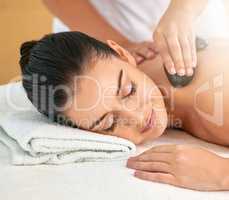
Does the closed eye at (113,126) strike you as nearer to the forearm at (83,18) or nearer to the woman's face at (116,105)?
the woman's face at (116,105)

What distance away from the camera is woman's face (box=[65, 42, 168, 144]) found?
1207 millimetres

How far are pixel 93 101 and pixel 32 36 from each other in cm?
109

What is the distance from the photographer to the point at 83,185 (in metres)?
1.01

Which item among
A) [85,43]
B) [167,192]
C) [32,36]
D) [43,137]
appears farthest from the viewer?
[32,36]

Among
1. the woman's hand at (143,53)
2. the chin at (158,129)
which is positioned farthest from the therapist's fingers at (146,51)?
the chin at (158,129)

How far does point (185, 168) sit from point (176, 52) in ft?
1.15

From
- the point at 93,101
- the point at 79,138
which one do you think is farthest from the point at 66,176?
the point at 93,101

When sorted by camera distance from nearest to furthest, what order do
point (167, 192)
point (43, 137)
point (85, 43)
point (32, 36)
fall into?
point (167, 192), point (43, 137), point (85, 43), point (32, 36)

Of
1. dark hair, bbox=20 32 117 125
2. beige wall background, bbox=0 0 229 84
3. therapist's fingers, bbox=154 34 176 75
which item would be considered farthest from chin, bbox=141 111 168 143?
beige wall background, bbox=0 0 229 84

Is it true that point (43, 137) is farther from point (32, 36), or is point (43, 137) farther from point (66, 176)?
point (32, 36)

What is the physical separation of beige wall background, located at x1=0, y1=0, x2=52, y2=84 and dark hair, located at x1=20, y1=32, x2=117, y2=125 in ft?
2.91

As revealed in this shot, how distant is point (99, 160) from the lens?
1176 mm

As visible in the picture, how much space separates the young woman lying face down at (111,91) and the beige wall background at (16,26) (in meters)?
0.86

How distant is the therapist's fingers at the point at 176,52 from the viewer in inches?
48.5
